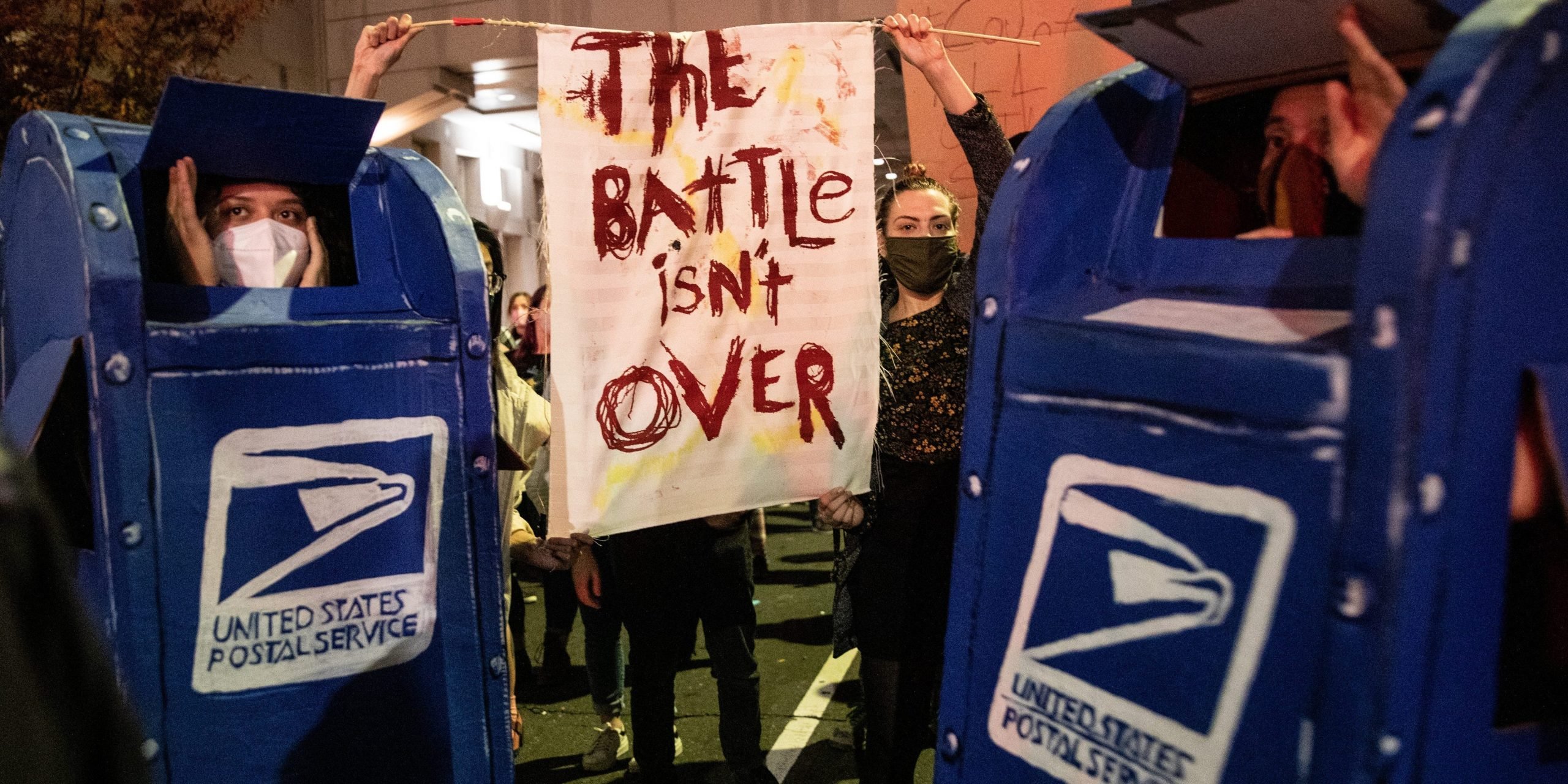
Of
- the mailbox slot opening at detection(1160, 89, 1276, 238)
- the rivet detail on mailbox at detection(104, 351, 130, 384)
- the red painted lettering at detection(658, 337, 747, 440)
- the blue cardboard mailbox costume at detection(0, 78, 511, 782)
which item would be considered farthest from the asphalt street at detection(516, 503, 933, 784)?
the mailbox slot opening at detection(1160, 89, 1276, 238)

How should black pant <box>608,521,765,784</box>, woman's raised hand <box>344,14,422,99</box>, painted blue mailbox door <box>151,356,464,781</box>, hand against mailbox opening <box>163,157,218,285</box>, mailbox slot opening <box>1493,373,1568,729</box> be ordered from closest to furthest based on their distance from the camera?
mailbox slot opening <box>1493,373,1568,729</box>, painted blue mailbox door <box>151,356,464,781</box>, hand against mailbox opening <box>163,157,218,285</box>, woman's raised hand <box>344,14,422,99</box>, black pant <box>608,521,765,784</box>

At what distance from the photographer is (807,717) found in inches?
164

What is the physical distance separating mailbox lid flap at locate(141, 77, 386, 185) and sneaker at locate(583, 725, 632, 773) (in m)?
2.39

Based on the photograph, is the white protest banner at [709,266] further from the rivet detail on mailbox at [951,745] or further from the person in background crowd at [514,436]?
the rivet detail on mailbox at [951,745]

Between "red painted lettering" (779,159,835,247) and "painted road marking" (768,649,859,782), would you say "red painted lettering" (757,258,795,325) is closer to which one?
"red painted lettering" (779,159,835,247)

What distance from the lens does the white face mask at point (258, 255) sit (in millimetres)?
2043

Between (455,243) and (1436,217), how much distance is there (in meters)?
1.74

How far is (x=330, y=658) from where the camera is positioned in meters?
1.94

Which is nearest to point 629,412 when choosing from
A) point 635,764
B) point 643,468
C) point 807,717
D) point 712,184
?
point 643,468

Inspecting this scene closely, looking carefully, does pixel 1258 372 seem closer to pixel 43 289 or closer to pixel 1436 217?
pixel 1436 217

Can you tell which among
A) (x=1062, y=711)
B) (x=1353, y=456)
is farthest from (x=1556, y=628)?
(x=1062, y=711)

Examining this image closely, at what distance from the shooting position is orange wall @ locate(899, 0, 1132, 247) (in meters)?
3.66

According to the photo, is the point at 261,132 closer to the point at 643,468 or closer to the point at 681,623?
the point at 643,468

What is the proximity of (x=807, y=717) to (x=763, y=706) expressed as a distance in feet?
0.68
